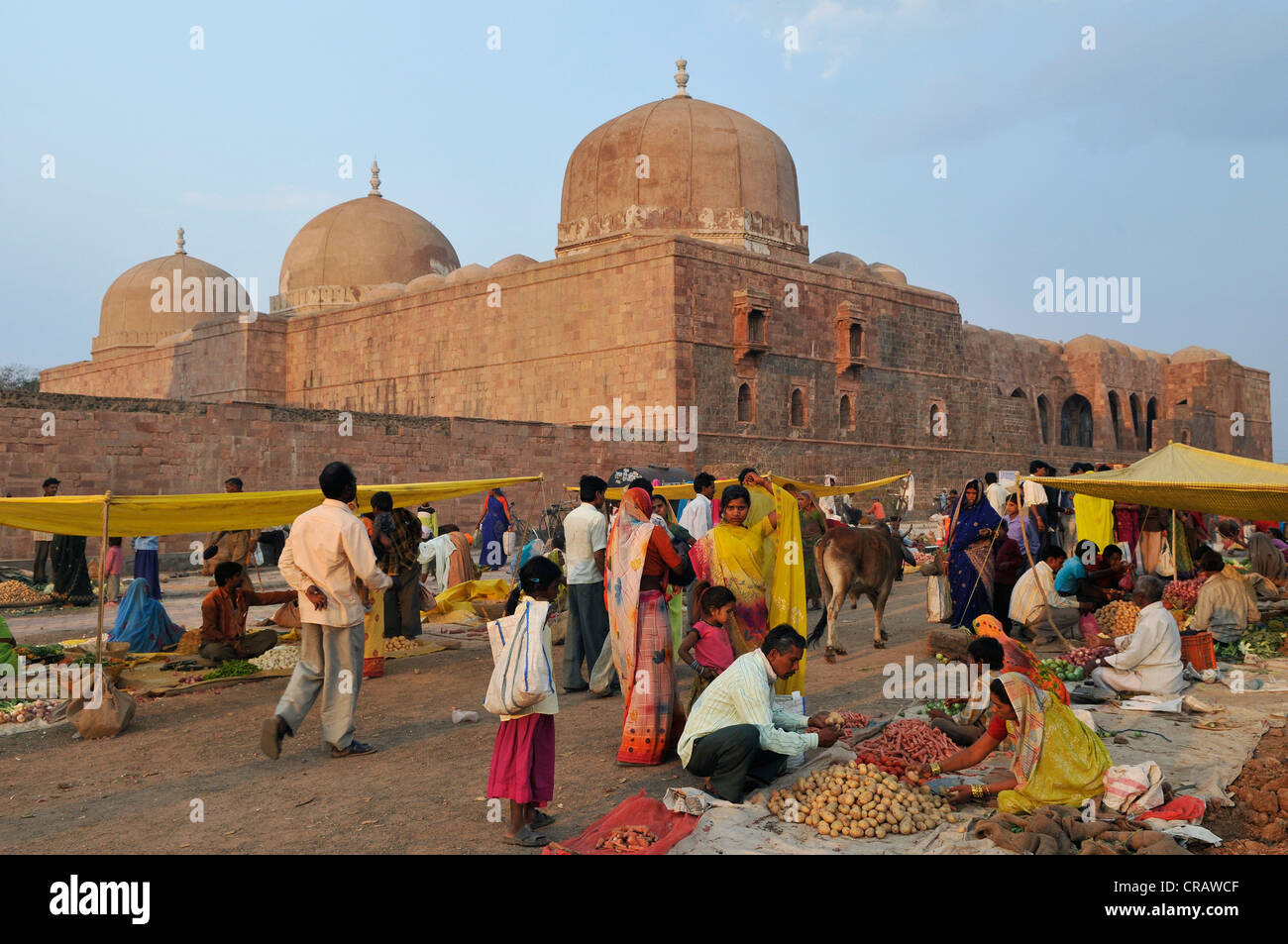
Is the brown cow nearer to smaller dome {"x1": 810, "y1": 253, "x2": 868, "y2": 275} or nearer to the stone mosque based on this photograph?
the stone mosque

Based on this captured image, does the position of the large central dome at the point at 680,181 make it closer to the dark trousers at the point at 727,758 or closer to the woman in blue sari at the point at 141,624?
the woman in blue sari at the point at 141,624

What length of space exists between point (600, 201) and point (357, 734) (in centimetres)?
2203

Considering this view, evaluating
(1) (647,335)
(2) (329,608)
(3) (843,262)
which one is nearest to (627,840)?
(2) (329,608)

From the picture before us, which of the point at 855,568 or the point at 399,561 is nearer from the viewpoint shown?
the point at 399,561

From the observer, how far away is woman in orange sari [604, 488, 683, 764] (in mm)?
5672

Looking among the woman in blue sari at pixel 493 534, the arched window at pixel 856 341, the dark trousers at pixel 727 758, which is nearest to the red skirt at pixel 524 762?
the dark trousers at pixel 727 758

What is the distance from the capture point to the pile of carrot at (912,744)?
17.9 ft

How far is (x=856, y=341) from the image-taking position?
27469 millimetres

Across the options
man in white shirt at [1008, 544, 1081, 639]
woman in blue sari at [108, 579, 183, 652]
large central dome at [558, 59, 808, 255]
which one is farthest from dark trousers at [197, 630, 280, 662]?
large central dome at [558, 59, 808, 255]

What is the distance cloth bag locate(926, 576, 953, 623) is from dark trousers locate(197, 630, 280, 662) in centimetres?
589

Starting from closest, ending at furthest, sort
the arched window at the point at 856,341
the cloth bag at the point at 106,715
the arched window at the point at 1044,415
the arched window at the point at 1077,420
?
the cloth bag at the point at 106,715 < the arched window at the point at 856,341 < the arched window at the point at 1044,415 < the arched window at the point at 1077,420

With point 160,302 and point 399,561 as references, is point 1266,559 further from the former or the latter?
point 160,302

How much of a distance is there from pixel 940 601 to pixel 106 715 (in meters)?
6.99

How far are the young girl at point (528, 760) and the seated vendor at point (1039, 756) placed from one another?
75.1 inches
